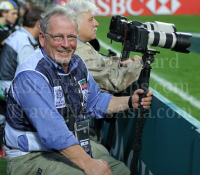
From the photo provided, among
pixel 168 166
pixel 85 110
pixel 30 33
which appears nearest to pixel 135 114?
pixel 85 110

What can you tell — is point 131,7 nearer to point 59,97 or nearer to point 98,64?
point 98,64

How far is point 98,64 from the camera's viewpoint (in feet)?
11.2

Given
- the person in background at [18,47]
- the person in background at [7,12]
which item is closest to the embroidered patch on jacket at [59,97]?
the person in background at [18,47]

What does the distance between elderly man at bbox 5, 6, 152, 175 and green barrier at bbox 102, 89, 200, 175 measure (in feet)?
0.68

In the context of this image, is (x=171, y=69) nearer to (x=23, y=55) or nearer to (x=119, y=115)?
(x=23, y=55)

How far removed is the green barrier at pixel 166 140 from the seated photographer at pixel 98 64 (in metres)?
0.30

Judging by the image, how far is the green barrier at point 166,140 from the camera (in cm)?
221

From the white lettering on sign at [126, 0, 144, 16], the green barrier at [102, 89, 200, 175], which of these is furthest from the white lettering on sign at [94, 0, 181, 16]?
the green barrier at [102, 89, 200, 175]

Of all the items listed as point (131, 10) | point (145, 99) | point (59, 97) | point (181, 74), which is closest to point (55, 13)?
point (59, 97)

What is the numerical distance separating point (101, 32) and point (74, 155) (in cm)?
1536

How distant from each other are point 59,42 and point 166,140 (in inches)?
39.1

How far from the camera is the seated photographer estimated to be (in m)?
3.33

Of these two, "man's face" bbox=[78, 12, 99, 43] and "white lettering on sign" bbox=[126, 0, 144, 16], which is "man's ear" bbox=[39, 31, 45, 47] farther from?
"white lettering on sign" bbox=[126, 0, 144, 16]

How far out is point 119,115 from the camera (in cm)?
369
